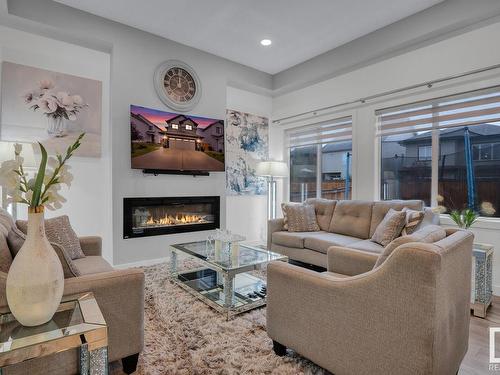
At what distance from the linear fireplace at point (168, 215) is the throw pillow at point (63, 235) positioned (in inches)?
45.9

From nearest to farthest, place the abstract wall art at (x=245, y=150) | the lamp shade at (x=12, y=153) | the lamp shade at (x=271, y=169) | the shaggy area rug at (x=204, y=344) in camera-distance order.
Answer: the shaggy area rug at (x=204, y=344)
the lamp shade at (x=12, y=153)
the lamp shade at (x=271, y=169)
the abstract wall art at (x=245, y=150)

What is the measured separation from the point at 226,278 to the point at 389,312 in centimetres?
132

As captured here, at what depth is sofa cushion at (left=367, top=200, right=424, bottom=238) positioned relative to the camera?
3079mm

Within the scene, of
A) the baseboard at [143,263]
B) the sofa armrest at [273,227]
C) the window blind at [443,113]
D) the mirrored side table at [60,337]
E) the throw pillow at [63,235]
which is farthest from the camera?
the sofa armrest at [273,227]

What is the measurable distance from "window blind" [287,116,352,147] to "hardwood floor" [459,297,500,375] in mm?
2705

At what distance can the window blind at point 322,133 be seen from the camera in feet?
14.2

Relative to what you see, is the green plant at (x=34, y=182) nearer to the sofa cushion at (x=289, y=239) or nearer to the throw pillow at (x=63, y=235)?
the throw pillow at (x=63, y=235)

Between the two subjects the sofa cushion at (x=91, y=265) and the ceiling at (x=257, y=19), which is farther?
the ceiling at (x=257, y=19)

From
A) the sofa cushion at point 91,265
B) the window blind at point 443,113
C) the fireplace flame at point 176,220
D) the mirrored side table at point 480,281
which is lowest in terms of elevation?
the mirrored side table at point 480,281

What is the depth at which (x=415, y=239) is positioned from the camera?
140cm

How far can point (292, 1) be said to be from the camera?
3.00m

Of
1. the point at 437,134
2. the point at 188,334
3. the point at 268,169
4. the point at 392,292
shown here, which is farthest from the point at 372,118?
the point at 188,334

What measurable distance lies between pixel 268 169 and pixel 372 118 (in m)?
1.65

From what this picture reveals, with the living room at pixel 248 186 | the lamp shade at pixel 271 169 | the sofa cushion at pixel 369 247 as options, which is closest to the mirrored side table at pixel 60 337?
the living room at pixel 248 186
